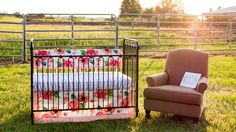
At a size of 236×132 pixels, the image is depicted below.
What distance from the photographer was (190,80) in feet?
19.5

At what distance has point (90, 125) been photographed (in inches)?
211

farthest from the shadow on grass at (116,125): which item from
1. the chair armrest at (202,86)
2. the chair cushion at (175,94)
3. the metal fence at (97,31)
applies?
the metal fence at (97,31)

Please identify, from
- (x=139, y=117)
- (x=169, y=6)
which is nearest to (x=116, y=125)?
(x=139, y=117)

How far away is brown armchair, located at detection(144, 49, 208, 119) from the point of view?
546 centimetres

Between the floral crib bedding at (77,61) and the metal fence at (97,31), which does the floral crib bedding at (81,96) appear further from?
the metal fence at (97,31)

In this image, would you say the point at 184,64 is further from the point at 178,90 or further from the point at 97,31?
the point at 97,31

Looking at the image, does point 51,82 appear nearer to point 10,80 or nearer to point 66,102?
point 66,102

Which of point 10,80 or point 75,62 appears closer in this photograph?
point 75,62

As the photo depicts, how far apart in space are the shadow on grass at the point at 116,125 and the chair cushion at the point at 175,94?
Result: 0.31 metres

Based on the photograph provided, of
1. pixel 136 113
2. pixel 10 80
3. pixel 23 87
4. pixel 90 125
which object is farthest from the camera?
pixel 10 80

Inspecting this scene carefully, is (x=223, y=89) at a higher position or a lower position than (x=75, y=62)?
lower

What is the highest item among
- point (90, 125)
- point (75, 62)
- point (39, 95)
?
point (75, 62)

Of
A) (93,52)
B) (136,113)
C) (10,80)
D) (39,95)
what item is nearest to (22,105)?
(39,95)

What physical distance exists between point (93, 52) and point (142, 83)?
7.00 feet
